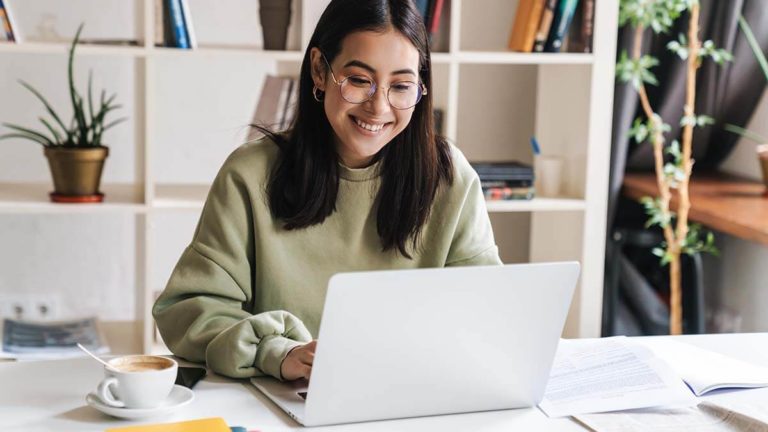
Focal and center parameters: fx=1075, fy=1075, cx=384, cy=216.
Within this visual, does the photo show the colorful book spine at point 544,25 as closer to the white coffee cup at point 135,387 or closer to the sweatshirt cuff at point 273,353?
the sweatshirt cuff at point 273,353

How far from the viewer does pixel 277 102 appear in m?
2.91

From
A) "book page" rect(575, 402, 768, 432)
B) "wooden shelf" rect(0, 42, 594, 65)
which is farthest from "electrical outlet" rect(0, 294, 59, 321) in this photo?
"book page" rect(575, 402, 768, 432)

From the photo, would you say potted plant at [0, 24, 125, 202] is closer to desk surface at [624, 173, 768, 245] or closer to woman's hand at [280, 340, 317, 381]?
woman's hand at [280, 340, 317, 381]

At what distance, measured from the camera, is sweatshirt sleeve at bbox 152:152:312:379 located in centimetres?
150

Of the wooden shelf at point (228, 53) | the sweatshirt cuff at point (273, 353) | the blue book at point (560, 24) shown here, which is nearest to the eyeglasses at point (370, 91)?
the sweatshirt cuff at point (273, 353)

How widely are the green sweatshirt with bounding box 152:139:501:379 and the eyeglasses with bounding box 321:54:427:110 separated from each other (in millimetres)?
153

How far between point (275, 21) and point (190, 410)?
1578 millimetres

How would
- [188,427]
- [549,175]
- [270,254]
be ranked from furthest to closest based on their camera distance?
[549,175]
[270,254]
[188,427]

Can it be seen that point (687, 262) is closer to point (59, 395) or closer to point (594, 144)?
point (594, 144)

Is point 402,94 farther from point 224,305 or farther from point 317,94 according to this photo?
point 224,305

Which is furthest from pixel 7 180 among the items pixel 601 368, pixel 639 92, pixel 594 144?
pixel 601 368

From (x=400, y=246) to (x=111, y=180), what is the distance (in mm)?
1696

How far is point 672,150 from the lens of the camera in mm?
3256

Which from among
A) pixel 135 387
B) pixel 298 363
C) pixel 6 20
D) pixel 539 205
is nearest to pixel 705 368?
pixel 298 363
